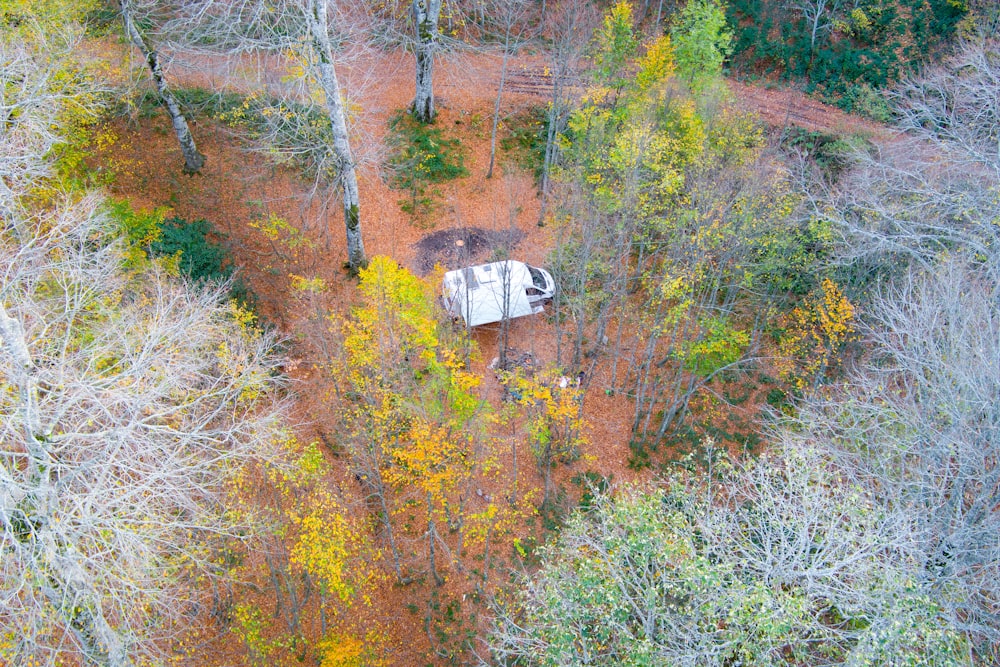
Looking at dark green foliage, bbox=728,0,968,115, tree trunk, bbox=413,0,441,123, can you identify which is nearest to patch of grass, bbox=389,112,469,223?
tree trunk, bbox=413,0,441,123

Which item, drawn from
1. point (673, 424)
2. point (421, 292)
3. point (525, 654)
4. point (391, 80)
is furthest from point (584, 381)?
point (391, 80)

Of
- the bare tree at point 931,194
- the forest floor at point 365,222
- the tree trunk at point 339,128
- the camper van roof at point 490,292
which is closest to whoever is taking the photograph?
the bare tree at point 931,194

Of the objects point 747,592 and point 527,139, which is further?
point 527,139

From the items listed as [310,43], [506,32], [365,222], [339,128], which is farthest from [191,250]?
[506,32]

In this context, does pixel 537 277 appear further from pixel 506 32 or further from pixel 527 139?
pixel 506 32

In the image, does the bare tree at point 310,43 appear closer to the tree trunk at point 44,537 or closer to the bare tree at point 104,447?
the bare tree at point 104,447

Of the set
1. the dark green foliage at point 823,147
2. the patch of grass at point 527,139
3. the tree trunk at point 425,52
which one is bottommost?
the patch of grass at point 527,139

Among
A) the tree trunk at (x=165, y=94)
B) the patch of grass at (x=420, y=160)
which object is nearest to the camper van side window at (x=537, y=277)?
the patch of grass at (x=420, y=160)

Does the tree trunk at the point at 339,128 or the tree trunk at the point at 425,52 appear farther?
the tree trunk at the point at 425,52
